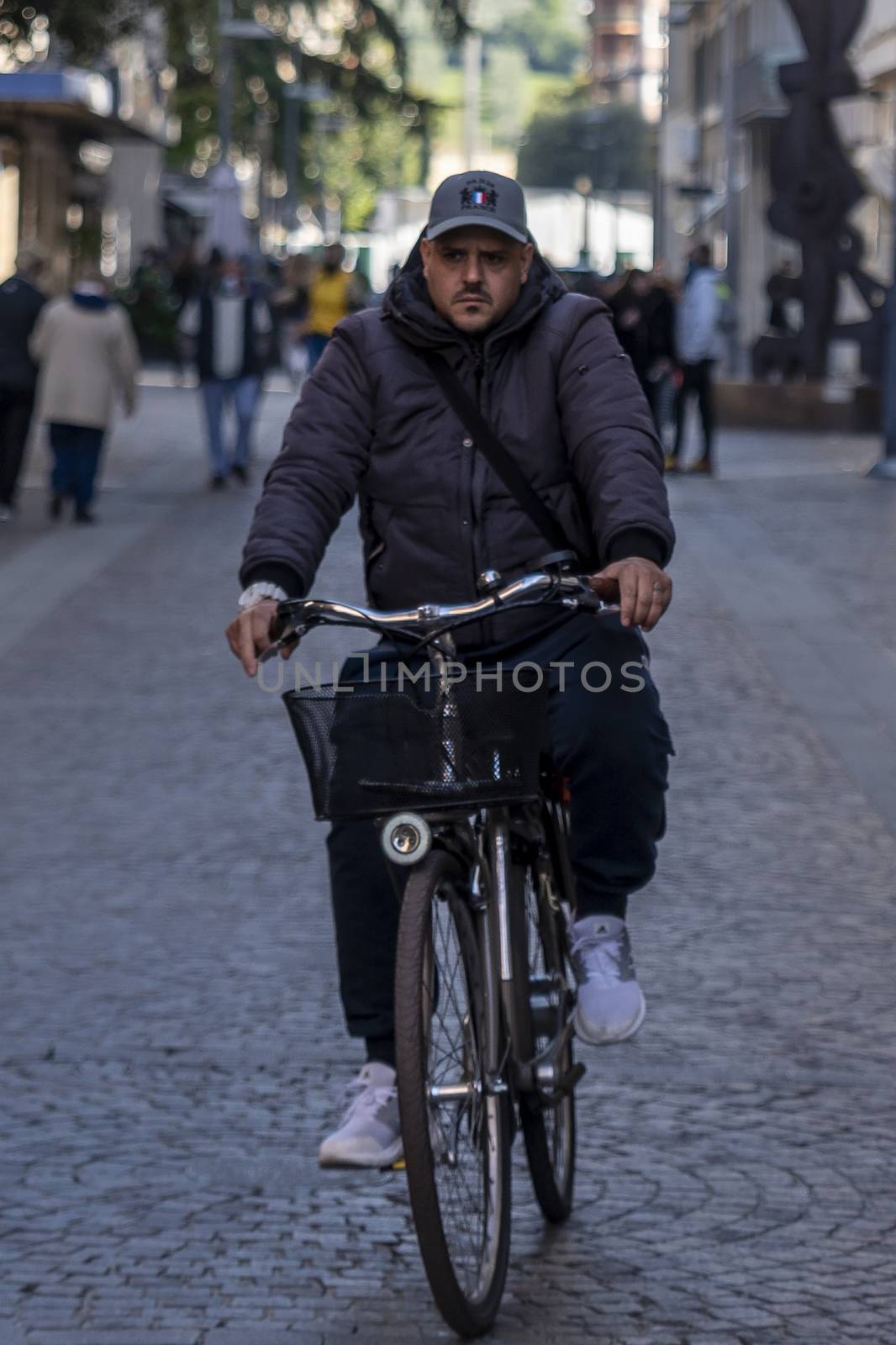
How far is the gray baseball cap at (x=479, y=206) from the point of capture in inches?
162

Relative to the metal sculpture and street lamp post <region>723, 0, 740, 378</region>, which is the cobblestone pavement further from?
street lamp post <region>723, 0, 740, 378</region>

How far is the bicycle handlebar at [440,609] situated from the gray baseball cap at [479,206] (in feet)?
2.02

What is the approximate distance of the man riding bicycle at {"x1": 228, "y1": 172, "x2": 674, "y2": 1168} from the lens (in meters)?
4.11

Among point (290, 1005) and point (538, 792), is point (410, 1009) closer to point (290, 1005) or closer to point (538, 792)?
point (538, 792)

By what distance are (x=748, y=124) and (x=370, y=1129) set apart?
54791mm

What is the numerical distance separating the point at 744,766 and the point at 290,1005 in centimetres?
321

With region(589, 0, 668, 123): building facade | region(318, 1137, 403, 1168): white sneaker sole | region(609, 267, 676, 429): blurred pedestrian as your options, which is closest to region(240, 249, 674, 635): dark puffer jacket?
region(318, 1137, 403, 1168): white sneaker sole

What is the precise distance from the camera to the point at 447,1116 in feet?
12.6

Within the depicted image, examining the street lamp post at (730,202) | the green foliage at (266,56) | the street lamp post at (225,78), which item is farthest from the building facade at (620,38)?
the street lamp post at (730,202)

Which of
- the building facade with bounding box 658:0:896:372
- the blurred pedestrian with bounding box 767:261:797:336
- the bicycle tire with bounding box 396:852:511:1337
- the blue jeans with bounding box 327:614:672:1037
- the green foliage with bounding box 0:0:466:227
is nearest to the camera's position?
the bicycle tire with bounding box 396:852:511:1337

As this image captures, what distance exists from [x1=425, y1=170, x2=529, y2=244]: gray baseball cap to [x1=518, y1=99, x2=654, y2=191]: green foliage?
3823 inches

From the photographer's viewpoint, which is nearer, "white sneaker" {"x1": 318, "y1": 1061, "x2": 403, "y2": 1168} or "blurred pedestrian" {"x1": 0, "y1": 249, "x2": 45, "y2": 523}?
"white sneaker" {"x1": 318, "y1": 1061, "x2": 403, "y2": 1168}

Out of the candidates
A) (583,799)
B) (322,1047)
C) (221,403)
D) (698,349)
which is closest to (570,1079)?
(583,799)

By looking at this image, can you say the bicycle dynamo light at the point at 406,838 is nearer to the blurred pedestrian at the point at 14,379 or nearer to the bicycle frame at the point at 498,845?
the bicycle frame at the point at 498,845
